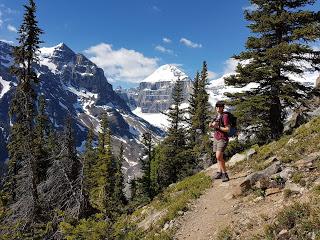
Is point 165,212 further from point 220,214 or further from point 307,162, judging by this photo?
point 307,162

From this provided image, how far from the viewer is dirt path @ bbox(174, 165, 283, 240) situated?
37.9 ft

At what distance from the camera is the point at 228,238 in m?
11.0

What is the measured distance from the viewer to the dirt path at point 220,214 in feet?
37.9

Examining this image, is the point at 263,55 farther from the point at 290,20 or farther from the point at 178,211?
the point at 178,211

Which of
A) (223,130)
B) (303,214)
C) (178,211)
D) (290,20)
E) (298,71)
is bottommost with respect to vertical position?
(178,211)

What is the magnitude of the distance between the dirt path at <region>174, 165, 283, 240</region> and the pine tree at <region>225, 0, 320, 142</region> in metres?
9.81

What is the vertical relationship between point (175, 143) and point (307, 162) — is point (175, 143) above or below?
below

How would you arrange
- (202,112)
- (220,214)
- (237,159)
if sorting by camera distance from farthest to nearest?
(202,112)
(237,159)
(220,214)

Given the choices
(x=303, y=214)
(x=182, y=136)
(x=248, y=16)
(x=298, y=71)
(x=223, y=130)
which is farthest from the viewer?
(x=182, y=136)

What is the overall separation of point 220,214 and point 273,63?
43.3 feet

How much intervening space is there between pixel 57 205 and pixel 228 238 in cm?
615

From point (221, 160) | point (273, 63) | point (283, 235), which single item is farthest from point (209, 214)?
point (273, 63)

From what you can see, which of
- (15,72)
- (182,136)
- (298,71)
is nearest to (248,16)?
(298,71)

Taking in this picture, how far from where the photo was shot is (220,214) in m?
13.1
